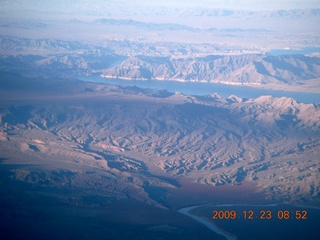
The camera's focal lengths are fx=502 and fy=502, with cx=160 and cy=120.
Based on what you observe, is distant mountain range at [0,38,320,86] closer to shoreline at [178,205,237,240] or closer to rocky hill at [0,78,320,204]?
rocky hill at [0,78,320,204]

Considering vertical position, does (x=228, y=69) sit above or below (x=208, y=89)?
above

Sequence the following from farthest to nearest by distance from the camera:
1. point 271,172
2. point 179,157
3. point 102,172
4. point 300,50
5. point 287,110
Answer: point 300,50 → point 287,110 → point 179,157 → point 271,172 → point 102,172

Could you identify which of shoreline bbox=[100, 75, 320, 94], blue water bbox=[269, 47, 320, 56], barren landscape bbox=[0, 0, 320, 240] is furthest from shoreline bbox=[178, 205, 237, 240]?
blue water bbox=[269, 47, 320, 56]

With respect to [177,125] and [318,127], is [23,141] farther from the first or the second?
[318,127]

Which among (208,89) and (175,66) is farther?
(175,66)

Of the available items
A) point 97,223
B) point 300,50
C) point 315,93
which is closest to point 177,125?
point 97,223

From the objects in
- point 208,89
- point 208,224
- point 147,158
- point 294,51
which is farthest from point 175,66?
point 208,224
